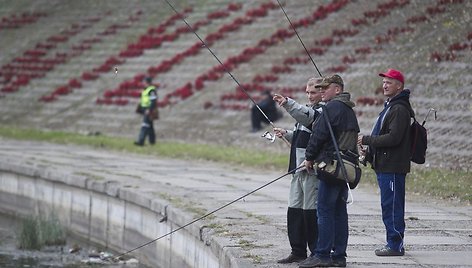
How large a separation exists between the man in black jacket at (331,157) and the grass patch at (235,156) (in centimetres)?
680

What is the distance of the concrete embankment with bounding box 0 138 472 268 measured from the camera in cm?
1225

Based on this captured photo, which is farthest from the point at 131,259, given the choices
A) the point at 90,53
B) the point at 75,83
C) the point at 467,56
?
the point at 90,53

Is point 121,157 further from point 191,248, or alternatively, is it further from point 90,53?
point 90,53

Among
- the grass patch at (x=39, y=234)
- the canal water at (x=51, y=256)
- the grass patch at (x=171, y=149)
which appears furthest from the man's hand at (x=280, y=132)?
the grass patch at (x=171, y=149)

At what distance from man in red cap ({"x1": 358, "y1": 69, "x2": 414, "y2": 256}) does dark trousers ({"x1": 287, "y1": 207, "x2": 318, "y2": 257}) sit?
0.72m

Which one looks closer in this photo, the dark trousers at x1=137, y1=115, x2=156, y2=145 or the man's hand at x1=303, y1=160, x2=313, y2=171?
the man's hand at x1=303, y1=160, x2=313, y2=171

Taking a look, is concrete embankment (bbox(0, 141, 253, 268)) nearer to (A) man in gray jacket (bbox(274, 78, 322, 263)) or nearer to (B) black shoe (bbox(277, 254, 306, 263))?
(B) black shoe (bbox(277, 254, 306, 263))

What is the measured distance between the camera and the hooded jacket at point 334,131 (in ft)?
34.4

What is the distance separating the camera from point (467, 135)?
907 inches

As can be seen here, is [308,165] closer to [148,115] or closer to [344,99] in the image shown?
[344,99]

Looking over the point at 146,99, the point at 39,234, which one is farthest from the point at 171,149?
the point at 39,234

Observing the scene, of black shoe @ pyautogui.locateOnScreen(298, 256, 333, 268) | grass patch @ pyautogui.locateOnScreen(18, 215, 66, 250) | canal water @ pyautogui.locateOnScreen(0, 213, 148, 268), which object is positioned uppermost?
black shoe @ pyautogui.locateOnScreen(298, 256, 333, 268)

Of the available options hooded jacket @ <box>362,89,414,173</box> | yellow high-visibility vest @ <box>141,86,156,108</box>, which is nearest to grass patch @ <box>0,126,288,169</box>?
yellow high-visibility vest @ <box>141,86,156,108</box>

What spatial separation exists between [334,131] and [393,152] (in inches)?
42.5
